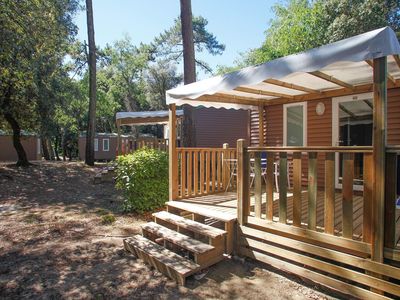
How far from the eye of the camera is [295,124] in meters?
6.36

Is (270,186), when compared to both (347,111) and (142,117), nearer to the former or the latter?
(347,111)

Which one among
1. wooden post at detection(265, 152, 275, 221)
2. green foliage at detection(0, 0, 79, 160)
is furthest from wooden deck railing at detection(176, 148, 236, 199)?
green foliage at detection(0, 0, 79, 160)

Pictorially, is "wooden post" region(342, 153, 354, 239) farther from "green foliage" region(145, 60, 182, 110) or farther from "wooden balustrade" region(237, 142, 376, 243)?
"green foliage" region(145, 60, 182, 110)

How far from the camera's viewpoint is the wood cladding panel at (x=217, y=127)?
13.0m

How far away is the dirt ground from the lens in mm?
2834

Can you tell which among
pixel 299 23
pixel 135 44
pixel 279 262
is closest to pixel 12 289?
pixel 279 262

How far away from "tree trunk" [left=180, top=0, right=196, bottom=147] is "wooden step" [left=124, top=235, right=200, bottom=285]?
3520 mm

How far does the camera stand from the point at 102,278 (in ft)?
10.2

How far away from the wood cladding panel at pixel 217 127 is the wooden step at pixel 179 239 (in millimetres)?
8964

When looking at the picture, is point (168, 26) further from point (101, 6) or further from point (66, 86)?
point (66, 86)

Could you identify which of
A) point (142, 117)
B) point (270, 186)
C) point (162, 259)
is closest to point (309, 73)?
point (270, 186)

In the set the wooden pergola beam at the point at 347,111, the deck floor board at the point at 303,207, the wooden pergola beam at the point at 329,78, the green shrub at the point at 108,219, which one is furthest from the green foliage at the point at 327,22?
the green shrub at the point at 108,219

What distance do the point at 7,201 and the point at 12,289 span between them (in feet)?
16.0

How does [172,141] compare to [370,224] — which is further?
[172,141]
